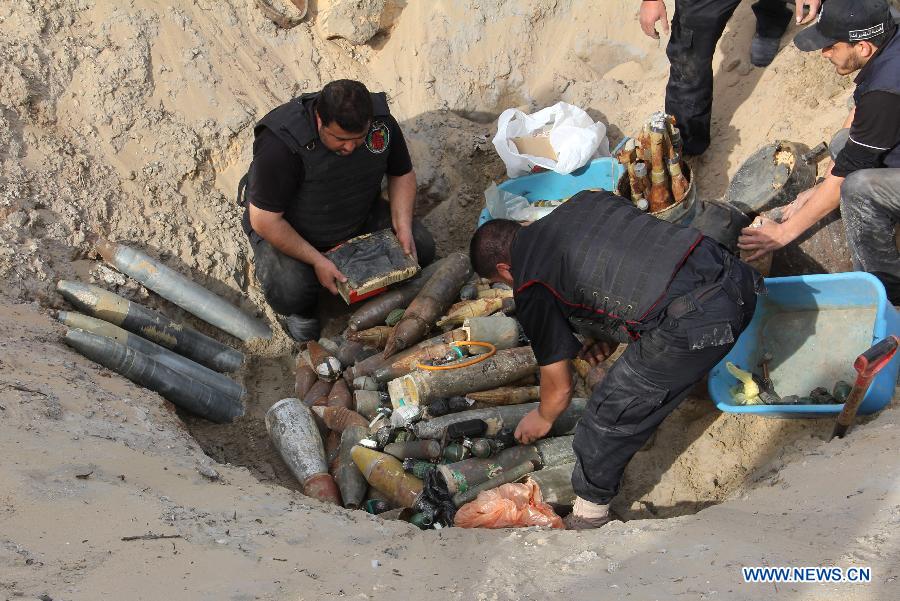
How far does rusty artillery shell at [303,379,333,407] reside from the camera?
5300 mm

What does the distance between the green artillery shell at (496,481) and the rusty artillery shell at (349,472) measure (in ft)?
1.99

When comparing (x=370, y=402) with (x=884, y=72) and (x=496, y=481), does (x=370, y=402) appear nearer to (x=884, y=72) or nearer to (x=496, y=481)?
(x=496, y=481)

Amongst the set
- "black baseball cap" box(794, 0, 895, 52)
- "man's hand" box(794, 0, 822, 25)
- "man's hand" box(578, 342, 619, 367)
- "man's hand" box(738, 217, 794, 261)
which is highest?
"black baseball cap" box(794, 0, 895, 52)

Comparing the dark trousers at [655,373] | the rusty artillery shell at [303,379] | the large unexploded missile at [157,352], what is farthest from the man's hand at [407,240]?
the dark trousers at [655,373]

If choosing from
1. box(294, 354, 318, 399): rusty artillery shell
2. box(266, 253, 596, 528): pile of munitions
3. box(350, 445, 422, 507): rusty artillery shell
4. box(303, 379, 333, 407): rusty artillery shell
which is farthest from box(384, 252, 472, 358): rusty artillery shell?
box(350, 445, 422, 507): rusty artillery shell

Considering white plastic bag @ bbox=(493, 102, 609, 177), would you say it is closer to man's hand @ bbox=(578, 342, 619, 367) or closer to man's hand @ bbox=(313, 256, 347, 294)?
man's hand @ bbox=(578, 342, 619, 367)

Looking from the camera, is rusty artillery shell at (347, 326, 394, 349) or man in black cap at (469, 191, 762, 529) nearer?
man in black cap at (469, 191, 762, 529)

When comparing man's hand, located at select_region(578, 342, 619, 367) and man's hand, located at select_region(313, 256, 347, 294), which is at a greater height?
man's hand, located at select_region(313, 256, 347, 294)

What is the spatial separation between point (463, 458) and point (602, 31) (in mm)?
4643

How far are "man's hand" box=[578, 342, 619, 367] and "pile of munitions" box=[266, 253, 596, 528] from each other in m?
0.10

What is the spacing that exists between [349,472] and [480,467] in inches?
31.5

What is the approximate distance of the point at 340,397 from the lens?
17.2 feet

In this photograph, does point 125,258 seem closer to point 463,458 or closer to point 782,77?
point 463,458

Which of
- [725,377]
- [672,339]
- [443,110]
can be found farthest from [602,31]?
[672,339]
